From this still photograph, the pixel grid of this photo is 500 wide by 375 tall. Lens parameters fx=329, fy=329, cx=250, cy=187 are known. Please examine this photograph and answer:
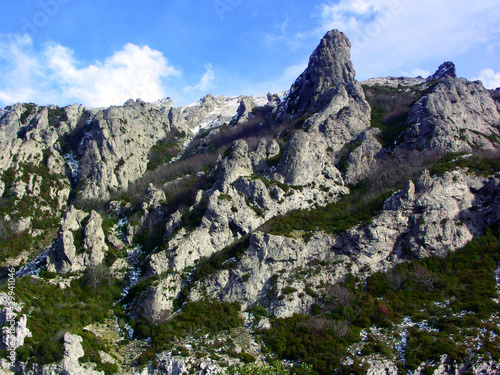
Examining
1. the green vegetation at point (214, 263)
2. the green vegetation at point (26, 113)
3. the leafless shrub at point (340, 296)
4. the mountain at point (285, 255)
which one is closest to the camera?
the mountain at point (285, 255)

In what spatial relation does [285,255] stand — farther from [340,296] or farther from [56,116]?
[56,116]

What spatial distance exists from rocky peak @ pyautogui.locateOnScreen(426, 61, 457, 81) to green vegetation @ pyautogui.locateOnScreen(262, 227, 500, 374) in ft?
299

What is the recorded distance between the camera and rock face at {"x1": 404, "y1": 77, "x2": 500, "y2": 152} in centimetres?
6078

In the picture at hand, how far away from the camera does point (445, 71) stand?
379 feet

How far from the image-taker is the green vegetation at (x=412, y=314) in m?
29.3

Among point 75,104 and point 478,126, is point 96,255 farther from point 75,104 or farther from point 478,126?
point 75,104

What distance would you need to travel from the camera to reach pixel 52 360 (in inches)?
1212

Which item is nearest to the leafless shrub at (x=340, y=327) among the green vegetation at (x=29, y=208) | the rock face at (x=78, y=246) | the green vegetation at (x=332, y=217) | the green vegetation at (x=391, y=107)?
the green vegetation at (x=332, y=217)

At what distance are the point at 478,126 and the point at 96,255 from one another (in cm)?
7681

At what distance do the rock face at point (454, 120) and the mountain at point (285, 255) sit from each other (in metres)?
0.40

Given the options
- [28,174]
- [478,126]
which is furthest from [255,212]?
[28,174]

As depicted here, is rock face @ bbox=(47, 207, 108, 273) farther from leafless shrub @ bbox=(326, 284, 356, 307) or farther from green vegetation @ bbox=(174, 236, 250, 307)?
leafless shrub @ bbox=(326, 284, 356, 307)

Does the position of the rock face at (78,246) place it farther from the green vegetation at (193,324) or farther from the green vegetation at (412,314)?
the green vegetation at (412,314)

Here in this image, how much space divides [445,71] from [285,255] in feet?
357
